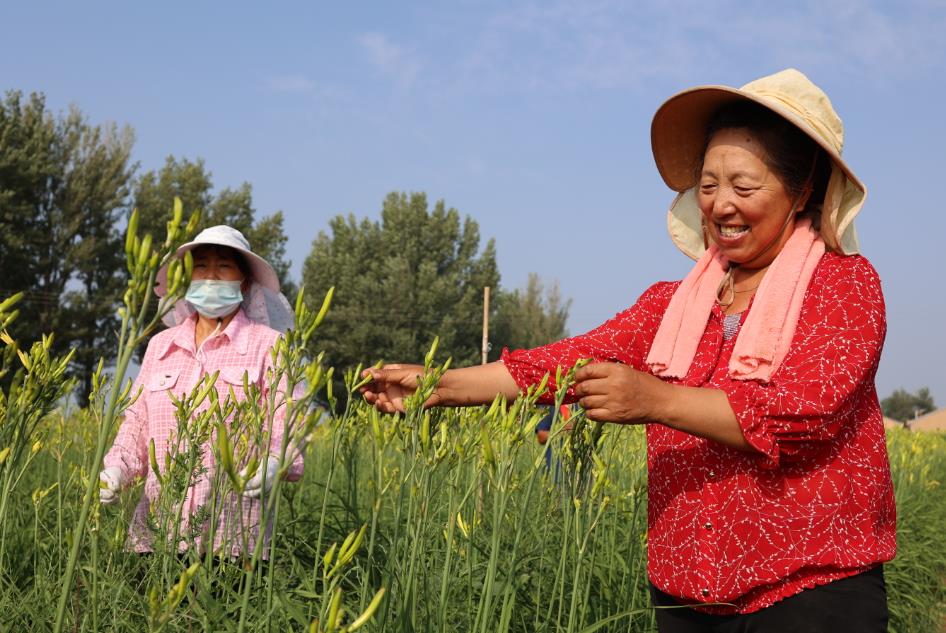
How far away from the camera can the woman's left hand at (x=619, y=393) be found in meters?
1.75

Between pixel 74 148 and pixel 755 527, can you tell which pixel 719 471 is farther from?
pixel 74 148

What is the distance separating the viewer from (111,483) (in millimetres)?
2672

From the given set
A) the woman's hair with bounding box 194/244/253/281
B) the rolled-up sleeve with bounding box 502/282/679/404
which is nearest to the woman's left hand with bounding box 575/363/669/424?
the rolled-up sleeve with bounding box 502/282/679/404

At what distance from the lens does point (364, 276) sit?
43.6m

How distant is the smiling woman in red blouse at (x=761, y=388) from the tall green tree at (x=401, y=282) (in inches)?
1408

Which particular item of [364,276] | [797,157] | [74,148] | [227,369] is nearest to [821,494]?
[797,157]

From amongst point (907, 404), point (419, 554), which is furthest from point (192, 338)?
point (907, 404)

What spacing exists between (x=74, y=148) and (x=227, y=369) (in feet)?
95.5

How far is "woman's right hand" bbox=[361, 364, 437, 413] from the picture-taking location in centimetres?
228

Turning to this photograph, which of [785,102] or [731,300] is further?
[731,300]

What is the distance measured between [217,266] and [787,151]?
7.37 ft

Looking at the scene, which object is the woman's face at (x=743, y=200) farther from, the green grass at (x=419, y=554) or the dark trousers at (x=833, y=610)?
the dark trousers at (x=833, y=610)

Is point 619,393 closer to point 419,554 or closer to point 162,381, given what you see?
point 419,554

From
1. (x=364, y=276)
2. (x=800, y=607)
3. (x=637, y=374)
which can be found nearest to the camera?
(x=637, y=374)
